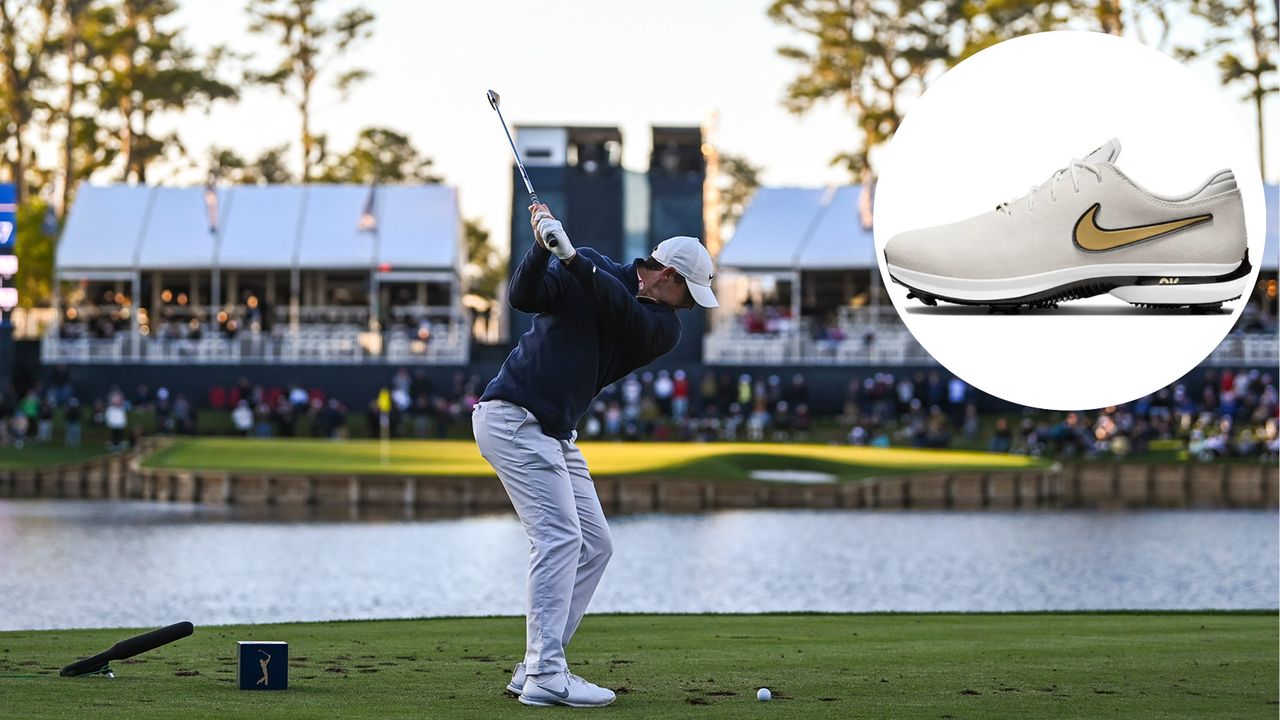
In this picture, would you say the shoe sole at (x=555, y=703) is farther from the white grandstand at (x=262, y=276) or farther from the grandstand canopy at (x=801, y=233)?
the grandstand canopy at (x=801, y=233)

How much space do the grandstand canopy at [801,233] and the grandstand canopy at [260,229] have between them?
8933 mm

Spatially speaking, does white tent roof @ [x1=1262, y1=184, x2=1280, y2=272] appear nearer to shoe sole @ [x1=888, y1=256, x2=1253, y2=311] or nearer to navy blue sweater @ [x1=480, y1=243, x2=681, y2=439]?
navy blue sweater @ [x1=480, y1=243, x2=681, y2=439]

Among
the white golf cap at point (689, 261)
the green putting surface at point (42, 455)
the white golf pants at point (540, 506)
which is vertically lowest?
the green putting surface at point (42, 455)

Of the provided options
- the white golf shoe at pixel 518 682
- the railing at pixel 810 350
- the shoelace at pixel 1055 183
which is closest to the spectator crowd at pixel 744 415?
the railing at pixel 810 350

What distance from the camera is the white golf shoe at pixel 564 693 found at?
7.64 meters

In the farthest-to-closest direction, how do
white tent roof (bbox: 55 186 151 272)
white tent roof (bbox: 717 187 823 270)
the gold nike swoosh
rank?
white tent roof (bbox: 717 187 823 270)
white tent roof (bbox: 55 186 151 272)
the gold nike swoosh

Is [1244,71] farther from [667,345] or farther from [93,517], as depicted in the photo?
[667,345]

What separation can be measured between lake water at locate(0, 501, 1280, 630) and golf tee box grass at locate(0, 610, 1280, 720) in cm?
622

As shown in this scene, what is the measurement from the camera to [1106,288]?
6.91 metres

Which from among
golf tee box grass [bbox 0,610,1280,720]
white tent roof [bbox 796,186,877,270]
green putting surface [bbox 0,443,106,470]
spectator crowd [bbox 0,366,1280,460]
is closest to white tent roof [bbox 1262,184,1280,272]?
spectator crowd [bbox 0,366,1280,460]

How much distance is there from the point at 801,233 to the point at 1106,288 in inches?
1952

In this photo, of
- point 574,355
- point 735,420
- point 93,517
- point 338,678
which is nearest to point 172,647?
point 338,678

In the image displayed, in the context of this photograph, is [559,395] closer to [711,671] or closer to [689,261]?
[689,261]

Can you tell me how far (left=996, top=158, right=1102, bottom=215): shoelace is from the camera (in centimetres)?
690
